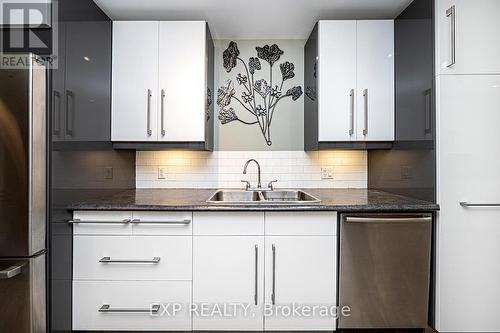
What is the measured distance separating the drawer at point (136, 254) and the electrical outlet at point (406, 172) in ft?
4.91

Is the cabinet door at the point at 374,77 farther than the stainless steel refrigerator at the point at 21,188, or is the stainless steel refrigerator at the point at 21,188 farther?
the cabinet door at the point at 374,77

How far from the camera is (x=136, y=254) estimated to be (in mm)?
1865

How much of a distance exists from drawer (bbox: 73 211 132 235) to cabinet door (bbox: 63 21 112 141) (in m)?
0.46

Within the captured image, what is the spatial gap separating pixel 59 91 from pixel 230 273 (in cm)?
138

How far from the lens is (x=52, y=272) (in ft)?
5.47

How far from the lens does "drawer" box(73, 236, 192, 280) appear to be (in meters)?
1.86

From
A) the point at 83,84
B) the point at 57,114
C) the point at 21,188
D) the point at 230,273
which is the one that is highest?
the point at 83,84

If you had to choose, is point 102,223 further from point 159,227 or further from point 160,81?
point 160,81

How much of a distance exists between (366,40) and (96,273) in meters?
2.38

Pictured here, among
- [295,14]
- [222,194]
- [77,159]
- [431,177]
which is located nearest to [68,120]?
[77,159]

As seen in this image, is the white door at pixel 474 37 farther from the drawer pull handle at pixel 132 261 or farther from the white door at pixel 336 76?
the drawer pull handle at pixel 132 261

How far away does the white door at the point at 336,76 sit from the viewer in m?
2.29

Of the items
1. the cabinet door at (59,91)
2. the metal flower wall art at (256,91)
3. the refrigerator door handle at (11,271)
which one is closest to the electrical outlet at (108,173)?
the cabinet door at (59,91)

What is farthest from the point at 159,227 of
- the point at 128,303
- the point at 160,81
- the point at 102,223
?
the point at 160,81
